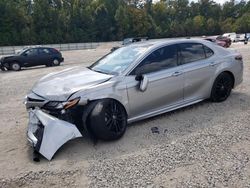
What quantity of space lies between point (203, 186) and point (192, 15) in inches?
4016

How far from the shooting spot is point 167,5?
95.6 m

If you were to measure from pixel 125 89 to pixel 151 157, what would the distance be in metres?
1.24

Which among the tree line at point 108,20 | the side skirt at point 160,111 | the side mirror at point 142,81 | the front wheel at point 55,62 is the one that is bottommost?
the front wheel at point 55,62

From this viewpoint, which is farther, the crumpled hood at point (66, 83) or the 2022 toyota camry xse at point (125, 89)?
the crumpled hood at point (66, 83)

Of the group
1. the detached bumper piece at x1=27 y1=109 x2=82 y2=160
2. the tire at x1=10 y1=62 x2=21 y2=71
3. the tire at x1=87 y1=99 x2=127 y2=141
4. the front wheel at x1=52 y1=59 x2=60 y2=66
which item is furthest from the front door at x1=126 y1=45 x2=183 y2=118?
the front wheel at x1=52 y1=59 x2=60 y2=66

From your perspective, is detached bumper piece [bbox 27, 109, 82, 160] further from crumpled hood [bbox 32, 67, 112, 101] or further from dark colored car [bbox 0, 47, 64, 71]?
dark colored car [bbox 0, 47, 64, 71]

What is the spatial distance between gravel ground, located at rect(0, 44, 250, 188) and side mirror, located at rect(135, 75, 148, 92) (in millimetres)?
711

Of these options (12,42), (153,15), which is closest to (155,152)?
(12,42)

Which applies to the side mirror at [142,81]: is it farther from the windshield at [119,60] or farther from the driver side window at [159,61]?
the windshield at [119,60]

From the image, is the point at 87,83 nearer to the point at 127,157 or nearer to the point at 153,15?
the point at 127,157

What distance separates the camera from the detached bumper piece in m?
3.87

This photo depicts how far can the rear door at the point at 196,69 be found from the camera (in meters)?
5.35

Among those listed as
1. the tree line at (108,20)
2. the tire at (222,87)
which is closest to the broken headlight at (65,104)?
the tire at (222,87)

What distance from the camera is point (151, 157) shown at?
150 inches
